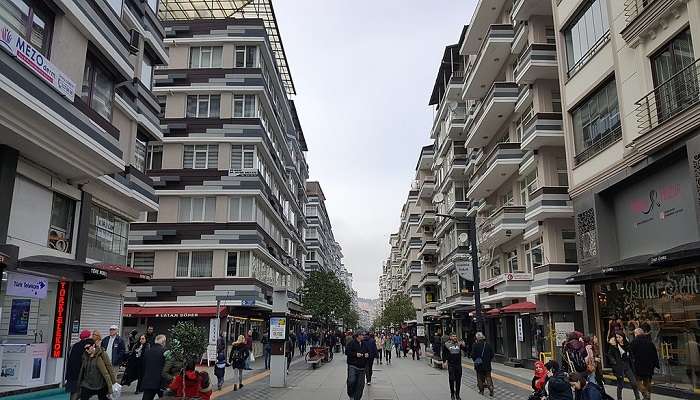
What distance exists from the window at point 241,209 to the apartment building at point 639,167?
2264 centimetres

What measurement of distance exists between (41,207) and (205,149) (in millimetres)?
24283

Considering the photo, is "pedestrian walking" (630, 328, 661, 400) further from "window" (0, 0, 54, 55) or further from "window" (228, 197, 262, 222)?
"window" (228, 197, 262, 222)

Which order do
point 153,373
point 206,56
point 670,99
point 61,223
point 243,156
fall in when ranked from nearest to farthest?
point 153,373
point 670,99
point 61,223
point 243,156
point 206,56

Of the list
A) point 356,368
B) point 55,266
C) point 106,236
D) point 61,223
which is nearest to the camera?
point 356,368

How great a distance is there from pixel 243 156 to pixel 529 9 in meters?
20.8

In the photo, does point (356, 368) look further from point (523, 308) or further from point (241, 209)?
point (241, 209)

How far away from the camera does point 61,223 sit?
16797 millimetres

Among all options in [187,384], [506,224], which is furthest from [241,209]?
[187,384]

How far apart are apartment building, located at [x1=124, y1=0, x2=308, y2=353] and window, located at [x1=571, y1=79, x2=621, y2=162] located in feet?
73.8

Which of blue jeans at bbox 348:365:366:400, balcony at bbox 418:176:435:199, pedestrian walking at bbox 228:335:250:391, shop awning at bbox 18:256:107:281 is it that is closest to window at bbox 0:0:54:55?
shop awning at bbox 18:256:107:281

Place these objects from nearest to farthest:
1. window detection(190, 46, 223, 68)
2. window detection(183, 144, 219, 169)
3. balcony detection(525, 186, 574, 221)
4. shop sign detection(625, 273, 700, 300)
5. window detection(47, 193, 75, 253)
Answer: shop sign detection(625, 273, 700, 300) < window detection(47, 193, 75, 253) < balcony detection(525, 186, 574, 221) < window detection(183, 144, 219, 169) < window detection(190, 46, 223, 68)

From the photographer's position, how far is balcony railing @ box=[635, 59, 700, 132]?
46.9 ft

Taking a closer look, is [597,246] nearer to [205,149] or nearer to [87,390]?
[87,390]

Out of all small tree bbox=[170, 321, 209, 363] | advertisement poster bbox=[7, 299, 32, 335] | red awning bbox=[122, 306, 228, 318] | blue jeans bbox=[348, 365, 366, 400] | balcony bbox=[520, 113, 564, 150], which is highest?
balcony bbox=[520, 113, 564, 150]
